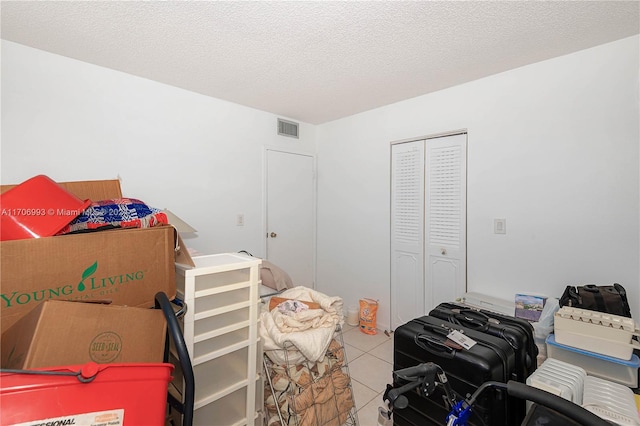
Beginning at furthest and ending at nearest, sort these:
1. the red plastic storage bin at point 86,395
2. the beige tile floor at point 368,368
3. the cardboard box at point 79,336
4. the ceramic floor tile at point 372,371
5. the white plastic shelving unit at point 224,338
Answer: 1. the ceramic floor tile at point 372,371
2. the beige tile floor at point 368,368
3. the white plastic shelving unit at point 224,338
4. the cardboard box at point 79,336
5. the red plastic storage bin at point 86,395

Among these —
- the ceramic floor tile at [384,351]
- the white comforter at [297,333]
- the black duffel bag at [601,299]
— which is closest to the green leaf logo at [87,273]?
the white comforter at [297,333]

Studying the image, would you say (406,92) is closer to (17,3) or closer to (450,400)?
(450,400)

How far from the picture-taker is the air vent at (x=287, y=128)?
11.4 ft

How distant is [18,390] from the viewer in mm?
642

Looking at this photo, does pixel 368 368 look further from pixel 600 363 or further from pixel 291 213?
pixel 291 213

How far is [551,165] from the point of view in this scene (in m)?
2.15

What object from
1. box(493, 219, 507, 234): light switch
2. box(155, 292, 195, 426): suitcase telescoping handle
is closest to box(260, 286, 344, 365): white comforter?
box(155, 292, 195, 426): suitcase telescoping handle

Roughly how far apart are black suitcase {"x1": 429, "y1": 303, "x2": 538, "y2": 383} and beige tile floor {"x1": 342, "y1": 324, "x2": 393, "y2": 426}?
954mm

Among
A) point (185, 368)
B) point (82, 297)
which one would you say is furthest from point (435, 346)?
point (82, 297)

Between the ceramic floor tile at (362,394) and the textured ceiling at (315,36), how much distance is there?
252cm

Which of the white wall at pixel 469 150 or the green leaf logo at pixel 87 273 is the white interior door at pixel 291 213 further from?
the green leaf logo at pixel 87 273

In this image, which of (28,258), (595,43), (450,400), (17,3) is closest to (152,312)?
(28,258)

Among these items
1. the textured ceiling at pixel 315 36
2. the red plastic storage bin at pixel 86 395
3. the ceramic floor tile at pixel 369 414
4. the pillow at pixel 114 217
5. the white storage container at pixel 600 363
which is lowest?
the ceramic floor tile at pixel 369 414

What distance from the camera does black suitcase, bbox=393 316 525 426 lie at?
112 centimetres
